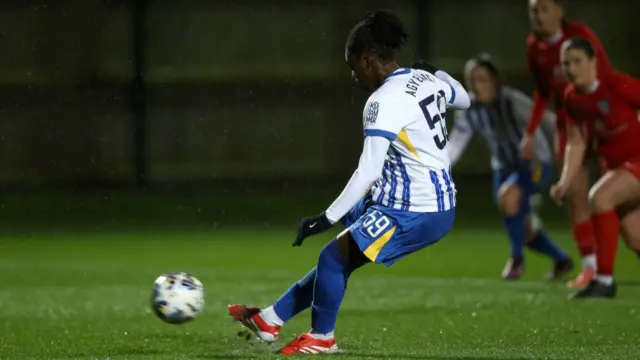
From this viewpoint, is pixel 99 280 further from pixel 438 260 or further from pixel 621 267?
pixel 621 267

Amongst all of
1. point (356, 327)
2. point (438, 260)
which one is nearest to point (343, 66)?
point (438, 260)

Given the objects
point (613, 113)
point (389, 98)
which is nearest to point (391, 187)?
point (389, 98)

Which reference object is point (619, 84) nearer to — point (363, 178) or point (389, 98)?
point (389, 98)

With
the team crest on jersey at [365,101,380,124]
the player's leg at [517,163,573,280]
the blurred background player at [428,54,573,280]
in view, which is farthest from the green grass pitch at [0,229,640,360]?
the team crest on jersey at [365,101,380,124]

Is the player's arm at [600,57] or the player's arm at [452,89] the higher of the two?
the player's arm at [452,89]

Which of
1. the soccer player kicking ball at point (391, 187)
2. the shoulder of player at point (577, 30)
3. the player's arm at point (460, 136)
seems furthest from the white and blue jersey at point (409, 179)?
the player's arm at point (460, 136)

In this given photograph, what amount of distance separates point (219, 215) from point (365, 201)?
9.97 meters

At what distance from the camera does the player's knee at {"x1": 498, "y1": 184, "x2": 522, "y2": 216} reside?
10773 mm

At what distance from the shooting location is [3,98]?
1870 centimetres

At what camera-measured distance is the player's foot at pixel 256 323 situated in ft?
21.6

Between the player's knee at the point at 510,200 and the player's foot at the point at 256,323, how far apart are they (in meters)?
4.54

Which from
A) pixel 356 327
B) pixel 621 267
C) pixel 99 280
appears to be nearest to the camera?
pixel 356 327

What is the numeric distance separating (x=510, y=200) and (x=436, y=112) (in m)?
4.63

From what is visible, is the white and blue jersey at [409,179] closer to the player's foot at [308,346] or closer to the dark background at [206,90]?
the player's foot at [308,346]
